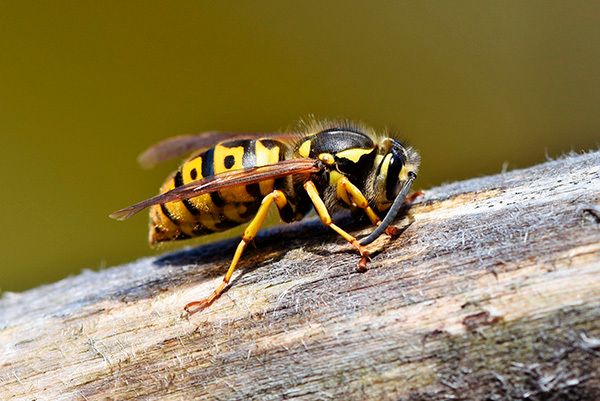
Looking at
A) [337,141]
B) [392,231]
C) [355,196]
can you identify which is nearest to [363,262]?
[392,231]

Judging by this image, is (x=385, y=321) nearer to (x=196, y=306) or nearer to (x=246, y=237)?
(x=196, y=306)

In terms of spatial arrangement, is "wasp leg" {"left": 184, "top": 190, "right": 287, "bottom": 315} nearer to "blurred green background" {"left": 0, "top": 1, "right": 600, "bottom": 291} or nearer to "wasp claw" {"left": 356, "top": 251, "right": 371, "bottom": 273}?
"wasp claw" {"left": 356, "top": 251, "right": 371, "bottom": 273}

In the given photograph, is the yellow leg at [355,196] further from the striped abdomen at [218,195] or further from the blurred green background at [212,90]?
the blurred green background at [212,90]

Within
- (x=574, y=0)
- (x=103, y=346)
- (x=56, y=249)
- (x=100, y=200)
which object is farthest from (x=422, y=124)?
(x=103, y=346)

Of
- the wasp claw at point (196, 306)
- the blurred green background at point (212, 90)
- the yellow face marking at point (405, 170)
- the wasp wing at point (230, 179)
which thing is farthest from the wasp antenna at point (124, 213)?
the blurred green background at point (212, 90)

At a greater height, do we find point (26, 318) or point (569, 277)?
point (569, 277)

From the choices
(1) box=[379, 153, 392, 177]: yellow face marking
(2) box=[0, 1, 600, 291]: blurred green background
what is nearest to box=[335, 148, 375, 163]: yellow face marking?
(1) box=[379, 153, 392, 177]: yellow face marking

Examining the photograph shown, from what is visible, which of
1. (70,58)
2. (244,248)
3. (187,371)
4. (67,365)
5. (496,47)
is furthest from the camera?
(496,47)

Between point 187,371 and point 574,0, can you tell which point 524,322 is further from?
point 574,0
